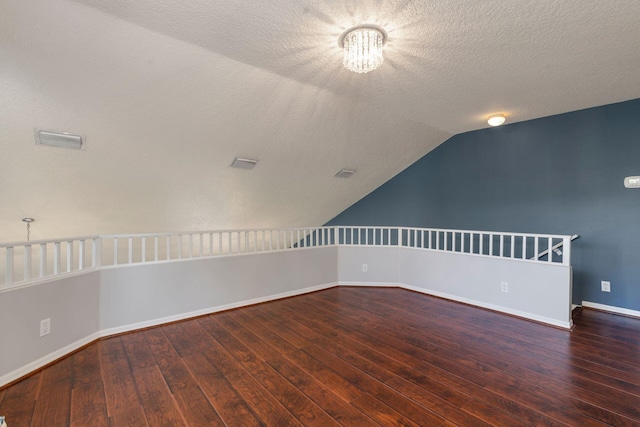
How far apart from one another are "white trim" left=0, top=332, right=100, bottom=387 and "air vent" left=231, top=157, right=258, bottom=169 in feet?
7.70

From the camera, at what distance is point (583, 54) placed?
248 cm

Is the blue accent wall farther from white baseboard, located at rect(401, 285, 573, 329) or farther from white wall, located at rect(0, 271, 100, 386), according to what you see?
white wall, located at rect(0, 271, 100, 386)

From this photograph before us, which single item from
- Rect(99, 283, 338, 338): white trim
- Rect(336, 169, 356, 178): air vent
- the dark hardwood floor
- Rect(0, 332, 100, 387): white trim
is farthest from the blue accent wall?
Rect(0, 332, 100, 387): white trim

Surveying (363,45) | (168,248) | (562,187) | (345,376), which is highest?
(363,45)

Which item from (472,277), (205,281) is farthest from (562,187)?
(205,281)

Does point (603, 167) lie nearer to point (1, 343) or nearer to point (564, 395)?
point (564, 395)

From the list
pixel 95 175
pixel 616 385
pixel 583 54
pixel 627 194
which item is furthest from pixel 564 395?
pixel 95 175

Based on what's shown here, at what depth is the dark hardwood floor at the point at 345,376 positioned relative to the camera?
6.00 feet

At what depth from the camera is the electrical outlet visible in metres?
2.39

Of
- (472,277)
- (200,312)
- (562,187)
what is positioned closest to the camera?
(200,312)

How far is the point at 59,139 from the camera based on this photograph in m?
2.72

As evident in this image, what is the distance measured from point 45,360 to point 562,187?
6.01 m

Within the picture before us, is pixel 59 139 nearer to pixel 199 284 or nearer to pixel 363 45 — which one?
pixel 199 284

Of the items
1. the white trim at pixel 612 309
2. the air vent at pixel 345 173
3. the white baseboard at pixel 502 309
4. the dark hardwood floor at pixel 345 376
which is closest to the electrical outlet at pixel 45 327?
the dark hardwood floor at pixel 345 376
